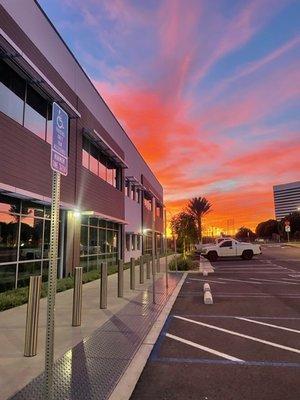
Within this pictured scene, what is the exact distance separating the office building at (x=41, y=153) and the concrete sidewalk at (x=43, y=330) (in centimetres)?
270

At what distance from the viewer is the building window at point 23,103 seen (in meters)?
12.2

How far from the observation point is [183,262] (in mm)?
23875

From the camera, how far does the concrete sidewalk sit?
4989 mm

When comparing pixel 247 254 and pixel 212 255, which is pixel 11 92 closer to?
pixel 212 255

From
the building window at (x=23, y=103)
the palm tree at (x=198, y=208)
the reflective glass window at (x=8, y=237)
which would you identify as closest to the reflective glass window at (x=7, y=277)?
the reflective glass window at (x=8, y=237)

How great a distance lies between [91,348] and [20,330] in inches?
77.2

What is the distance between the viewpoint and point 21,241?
13.0m

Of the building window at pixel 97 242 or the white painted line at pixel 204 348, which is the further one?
the building window at pixel 97 242

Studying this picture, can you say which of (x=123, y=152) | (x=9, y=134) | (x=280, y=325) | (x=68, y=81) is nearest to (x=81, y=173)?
(x=68, y=81)

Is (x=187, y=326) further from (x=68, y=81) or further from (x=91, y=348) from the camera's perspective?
(x=68, y=81)

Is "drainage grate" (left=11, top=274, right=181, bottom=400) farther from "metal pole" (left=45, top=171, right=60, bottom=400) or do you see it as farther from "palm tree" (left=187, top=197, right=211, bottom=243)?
"palm tree" (left=187, top=197, right=211, bottom=243)

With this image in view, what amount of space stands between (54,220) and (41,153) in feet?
37.8

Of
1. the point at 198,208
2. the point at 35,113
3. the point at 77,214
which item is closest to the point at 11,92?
Result: the point at 35,113

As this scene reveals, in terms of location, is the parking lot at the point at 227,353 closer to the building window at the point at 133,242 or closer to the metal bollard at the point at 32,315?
the metal bollard at the point at 32,315
